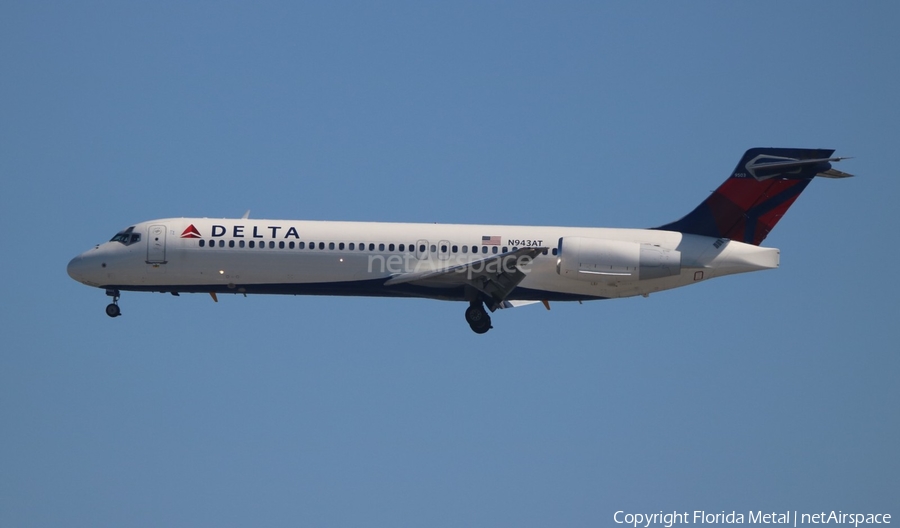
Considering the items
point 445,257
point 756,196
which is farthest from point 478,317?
point 756,196

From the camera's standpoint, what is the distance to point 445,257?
3403 centimetres

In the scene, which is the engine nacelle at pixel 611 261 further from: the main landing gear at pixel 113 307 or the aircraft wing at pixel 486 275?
the main landing gear at pixel 113 307

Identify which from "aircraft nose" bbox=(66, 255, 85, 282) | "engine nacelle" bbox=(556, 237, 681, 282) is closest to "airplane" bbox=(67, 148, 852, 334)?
"engine nacelle" bbox=(556, 237, 681, 282)

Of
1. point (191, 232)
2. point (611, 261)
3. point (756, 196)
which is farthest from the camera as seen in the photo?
point (756, 196)

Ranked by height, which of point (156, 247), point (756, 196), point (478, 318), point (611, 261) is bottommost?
point (478, 318)

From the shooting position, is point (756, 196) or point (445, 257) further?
point (756, 196)

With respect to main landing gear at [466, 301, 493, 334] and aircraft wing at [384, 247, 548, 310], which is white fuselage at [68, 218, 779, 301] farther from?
main landing gear at [466, 301, 493, 334]

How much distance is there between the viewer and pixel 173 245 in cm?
3478

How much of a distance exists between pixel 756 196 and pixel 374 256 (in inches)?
482

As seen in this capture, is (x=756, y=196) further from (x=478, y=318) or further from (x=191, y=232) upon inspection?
(x=191, y=232)

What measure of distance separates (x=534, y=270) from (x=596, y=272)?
2.00 metres

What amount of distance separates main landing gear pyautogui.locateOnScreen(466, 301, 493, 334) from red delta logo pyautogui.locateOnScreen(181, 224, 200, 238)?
877 cm

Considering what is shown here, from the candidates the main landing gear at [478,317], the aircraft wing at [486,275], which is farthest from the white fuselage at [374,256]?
the main landing gear at [478,317]

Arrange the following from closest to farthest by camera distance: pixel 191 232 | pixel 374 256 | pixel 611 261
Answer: pixel 611 261
pixel 374 256
pixel 191 232
